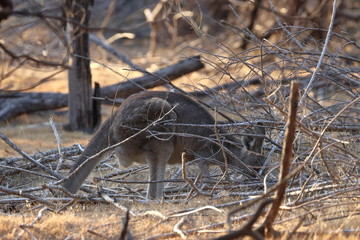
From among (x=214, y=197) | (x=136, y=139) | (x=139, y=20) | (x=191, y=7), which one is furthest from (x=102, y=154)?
(x=139, y=20)

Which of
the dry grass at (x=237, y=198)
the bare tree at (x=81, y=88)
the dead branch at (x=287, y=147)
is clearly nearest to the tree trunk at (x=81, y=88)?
the bare tree at (x=81, y=88)

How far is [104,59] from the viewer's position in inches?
565

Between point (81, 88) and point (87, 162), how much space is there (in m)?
4.63

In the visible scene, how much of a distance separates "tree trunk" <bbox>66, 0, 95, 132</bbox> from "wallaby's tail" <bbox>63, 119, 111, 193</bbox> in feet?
13.4

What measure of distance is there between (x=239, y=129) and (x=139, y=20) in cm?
1538

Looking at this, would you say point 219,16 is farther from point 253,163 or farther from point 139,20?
point 253,163

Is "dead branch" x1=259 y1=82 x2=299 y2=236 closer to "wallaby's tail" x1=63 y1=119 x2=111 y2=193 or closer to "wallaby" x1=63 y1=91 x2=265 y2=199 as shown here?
"wallaby" x1=63 y1=91 x2=265 y2=199

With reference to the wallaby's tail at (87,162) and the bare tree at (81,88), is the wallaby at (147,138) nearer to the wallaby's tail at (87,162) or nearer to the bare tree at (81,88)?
the wallaby's tail at (87,162)

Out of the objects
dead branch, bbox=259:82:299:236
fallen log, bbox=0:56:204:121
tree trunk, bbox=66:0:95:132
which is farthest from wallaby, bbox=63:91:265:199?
fallen log, bbox=0:56:204:121

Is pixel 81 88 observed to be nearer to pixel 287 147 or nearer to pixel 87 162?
pixel 87 162

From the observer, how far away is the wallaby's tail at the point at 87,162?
5344 millimetres

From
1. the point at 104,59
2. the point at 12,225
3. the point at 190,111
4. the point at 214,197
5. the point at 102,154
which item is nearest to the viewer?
the point at 12,225

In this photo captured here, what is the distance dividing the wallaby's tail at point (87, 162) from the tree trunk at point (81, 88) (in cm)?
408

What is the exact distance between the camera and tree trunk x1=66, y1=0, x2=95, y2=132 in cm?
984
